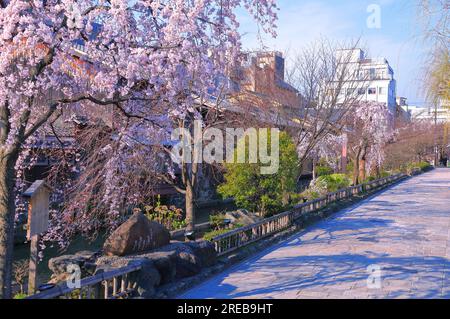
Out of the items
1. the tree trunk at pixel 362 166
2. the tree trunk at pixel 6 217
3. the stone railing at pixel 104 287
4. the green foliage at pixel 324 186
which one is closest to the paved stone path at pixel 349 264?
the stone railing at pixel 104 287

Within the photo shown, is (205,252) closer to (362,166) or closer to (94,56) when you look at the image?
(94,56)

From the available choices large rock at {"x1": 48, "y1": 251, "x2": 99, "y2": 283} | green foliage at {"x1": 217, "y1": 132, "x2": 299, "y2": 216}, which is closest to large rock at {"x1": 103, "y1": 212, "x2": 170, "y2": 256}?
large rock at {"x1": 48, "y1": 251, "x2": 99, "y2": 283}

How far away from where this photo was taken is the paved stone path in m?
6.09

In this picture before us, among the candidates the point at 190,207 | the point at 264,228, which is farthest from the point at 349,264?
the point at 190,207

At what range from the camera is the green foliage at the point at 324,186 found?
53.8 feet

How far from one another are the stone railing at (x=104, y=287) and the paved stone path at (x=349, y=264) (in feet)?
2.68

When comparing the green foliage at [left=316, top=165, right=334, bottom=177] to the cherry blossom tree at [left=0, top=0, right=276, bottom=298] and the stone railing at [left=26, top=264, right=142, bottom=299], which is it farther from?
the stone railing at [left=26, top=264, right=142, bottom=299]

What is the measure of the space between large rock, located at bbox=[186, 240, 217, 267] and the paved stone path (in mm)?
352

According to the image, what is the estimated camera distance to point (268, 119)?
13.7m

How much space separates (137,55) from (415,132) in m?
37.8

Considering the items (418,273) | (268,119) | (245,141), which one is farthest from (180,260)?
(268,119)

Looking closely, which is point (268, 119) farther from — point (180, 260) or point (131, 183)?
point (180, 260)

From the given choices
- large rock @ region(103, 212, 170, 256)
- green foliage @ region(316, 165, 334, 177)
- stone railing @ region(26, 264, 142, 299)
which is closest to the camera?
stone railing @ region(26, 264, 142, 299)

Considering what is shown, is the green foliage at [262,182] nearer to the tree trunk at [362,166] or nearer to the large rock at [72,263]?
the large rock at [72,263]
